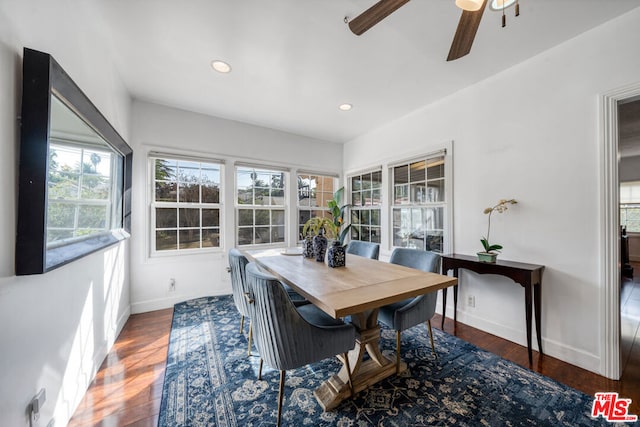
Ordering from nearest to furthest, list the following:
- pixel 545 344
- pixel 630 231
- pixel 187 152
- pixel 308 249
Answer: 1. pixel 545 344
2. pixel 308 249
3. pixel 187 152
4. pixel 630 231

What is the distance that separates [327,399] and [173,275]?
2.62 metres

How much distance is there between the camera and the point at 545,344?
6.81 ft

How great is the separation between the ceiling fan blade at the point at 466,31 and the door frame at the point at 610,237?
1320 millimetres

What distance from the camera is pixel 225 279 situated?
3.51 m

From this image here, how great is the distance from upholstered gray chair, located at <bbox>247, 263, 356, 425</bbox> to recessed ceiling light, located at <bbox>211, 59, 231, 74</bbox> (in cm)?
197

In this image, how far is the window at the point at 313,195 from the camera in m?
4.25

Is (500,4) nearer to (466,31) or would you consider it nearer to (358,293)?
(466,31)

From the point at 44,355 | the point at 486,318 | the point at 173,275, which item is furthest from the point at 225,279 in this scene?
the point at 486,318

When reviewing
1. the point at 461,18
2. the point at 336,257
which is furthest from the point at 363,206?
the point at 461,18

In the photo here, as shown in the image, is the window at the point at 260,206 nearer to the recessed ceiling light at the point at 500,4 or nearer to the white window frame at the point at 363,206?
the white window frame at the point at 363,206

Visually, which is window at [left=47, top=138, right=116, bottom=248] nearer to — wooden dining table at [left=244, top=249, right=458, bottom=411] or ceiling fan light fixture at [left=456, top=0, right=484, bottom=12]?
Result: wooden dining table at [left=244, top=249, right=458, bottom=411]

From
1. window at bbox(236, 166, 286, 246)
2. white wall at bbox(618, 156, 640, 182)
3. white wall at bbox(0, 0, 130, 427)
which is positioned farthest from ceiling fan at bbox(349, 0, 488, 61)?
white wall at bbox(618, 156, 640, 182)

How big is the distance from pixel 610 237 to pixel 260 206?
3.75 metres

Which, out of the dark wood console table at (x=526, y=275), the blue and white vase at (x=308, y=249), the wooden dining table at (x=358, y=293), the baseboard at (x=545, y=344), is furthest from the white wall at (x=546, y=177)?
the blue and white vase at (x=308, y=249)
